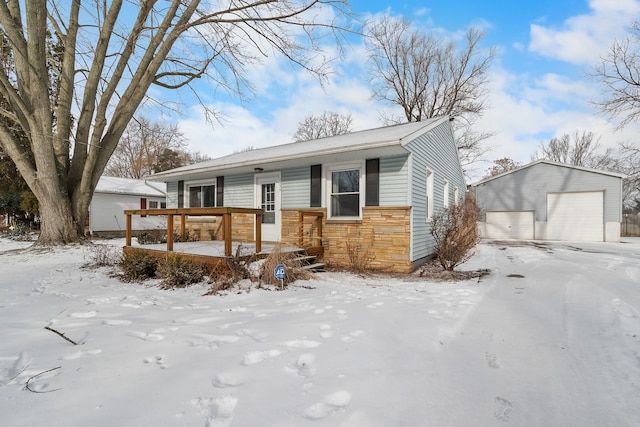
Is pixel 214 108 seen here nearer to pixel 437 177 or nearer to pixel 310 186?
pixel 310 186

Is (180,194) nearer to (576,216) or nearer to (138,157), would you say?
(576,216)

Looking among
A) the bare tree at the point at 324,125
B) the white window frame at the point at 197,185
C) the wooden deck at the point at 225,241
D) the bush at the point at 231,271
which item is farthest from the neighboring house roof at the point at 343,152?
the bare tree at the point at 324,125

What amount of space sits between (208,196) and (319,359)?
9.16m

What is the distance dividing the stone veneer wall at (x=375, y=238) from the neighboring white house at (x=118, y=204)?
13363 mm

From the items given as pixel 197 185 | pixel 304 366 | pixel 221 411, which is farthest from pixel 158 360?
pixel 197 185

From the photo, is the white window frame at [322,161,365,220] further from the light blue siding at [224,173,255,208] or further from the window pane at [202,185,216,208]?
the window pane at [202,185,216,208]

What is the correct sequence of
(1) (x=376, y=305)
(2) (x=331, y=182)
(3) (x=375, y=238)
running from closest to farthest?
(1) (x=376, y=305)
(3) (x=375, y=238)
(2) (x=331, y=182)

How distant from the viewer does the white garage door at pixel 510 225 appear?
16.3m

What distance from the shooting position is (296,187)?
8.25 metres

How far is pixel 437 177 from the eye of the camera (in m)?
9.20

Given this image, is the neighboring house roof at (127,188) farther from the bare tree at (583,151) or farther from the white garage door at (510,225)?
the bare tree at (583,151)

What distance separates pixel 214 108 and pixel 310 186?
224 inches

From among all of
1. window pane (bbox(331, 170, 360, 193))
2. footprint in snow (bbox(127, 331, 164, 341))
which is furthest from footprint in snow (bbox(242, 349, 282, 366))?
window pane (bbox(331, 170, 360, 193))

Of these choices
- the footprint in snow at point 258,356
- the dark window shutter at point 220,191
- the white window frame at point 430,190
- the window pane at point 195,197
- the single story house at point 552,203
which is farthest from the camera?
the single story house at point 552,203
